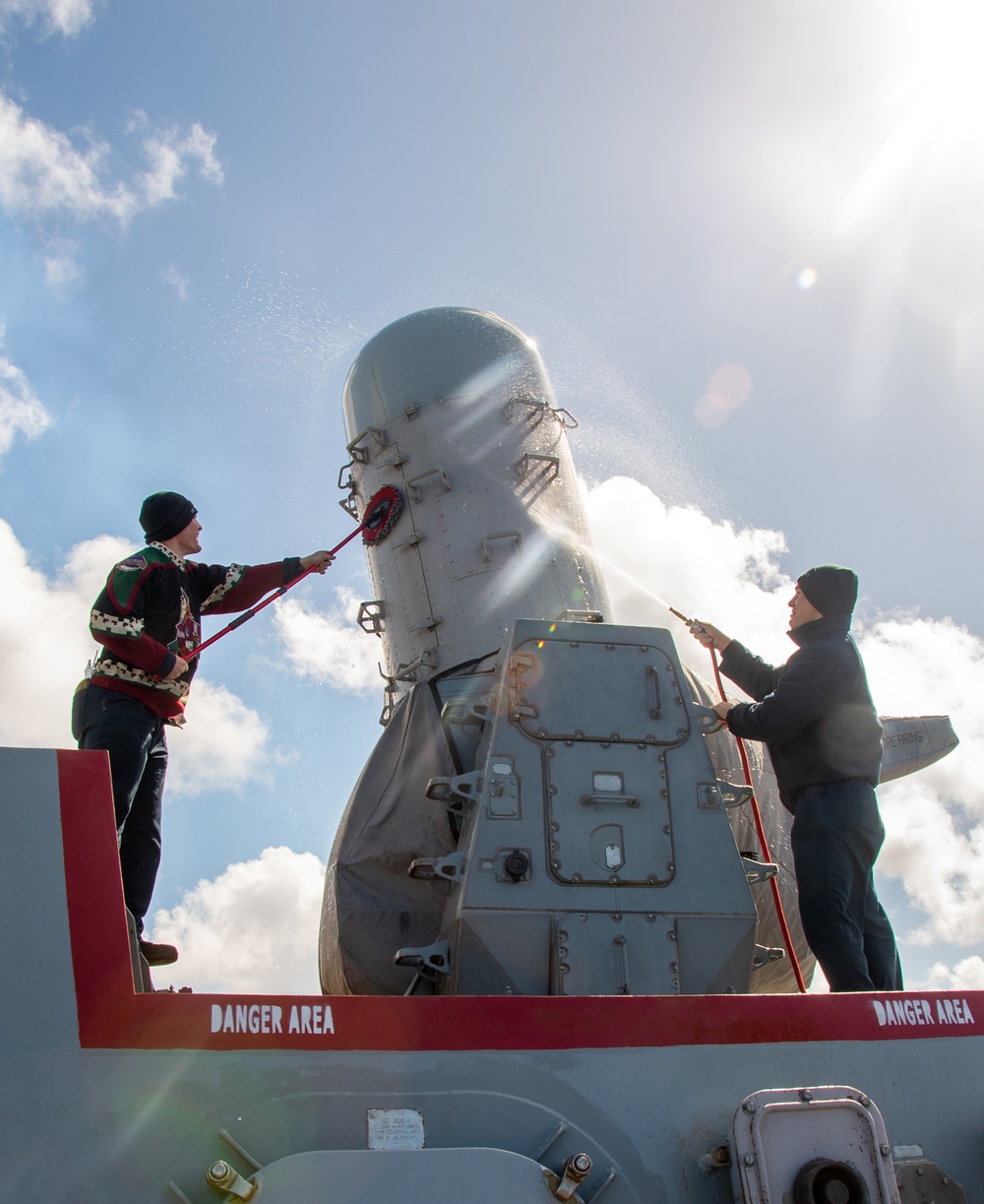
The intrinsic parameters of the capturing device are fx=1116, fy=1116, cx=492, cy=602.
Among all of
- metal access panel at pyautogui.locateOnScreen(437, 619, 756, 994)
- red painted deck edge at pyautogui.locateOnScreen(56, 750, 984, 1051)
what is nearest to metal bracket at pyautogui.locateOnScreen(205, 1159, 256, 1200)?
red painted deck edge at pyautogui.locateOnScreen(56, 750, 984, 1051)

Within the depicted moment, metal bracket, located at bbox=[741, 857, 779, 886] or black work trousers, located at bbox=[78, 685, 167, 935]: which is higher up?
black work trousers, located at bbox=[78, 685, 167, 935]

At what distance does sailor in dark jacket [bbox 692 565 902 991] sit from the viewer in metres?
4.48

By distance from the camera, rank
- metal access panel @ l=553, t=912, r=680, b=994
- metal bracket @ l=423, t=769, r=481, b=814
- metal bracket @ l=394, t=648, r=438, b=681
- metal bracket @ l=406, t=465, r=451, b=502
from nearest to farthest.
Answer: metal access panel @ l=553, t=912, r=680, b=994 → metal bracket @ l=423, t=769, r=481, b=814 → metal bracket @ l=394, t=648, r=438, b=681 → metal bracket @ l=406, t=465, r=451, b=502

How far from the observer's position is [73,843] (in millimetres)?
3133

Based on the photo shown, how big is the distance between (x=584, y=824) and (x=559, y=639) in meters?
0.90

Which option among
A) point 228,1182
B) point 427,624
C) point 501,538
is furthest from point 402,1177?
point 501,538

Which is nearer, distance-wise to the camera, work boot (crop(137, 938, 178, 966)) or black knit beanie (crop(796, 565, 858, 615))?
work boot (crop(137, 938, 178, 966))

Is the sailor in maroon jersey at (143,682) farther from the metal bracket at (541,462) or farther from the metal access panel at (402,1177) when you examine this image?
the metal bracket at (541,462)

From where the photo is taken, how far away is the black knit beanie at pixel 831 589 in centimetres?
512

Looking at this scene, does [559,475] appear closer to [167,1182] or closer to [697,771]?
[697,771]

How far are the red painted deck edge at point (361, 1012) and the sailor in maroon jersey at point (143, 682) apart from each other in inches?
43.1

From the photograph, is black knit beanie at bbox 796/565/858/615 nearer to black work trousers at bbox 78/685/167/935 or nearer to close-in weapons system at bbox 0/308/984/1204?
close-in weapons system at bbox 0/308/984/1204

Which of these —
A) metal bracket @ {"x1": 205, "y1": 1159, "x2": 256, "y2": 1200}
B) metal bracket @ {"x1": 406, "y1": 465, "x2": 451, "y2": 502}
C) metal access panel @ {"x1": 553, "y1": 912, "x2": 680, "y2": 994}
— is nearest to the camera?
metal bracket @ {"x1": 205, "y1": 1159, "x2": 256, "y2": 1200}

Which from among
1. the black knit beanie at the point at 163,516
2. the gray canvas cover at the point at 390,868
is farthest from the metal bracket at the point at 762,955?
the black knit beanie at the point at 163,516
